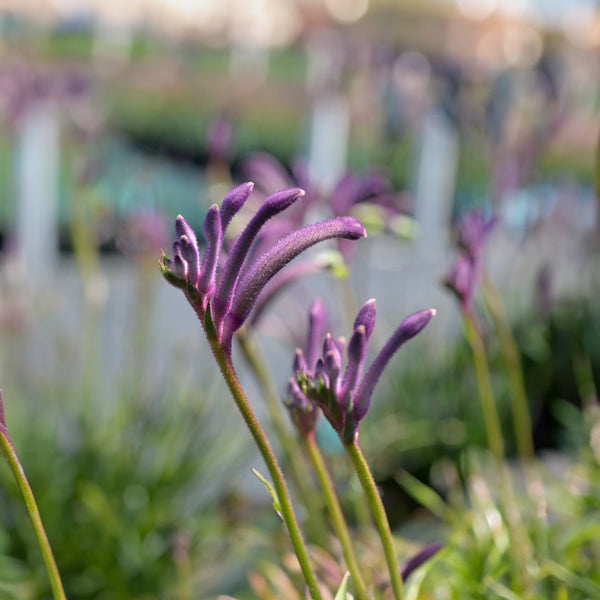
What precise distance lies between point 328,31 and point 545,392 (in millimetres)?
4331

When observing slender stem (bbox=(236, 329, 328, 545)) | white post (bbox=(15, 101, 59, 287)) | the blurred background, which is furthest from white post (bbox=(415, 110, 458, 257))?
slender stem (bbox=(236, 329, 328, 545))

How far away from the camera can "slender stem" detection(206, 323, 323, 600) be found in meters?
0.43

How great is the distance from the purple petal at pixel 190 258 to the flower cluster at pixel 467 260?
37 cm

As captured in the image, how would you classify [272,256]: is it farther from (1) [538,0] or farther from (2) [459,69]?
(1) [538,0]

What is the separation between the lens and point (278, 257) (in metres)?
0.44

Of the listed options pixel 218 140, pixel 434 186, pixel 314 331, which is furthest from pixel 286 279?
pixel 434 186

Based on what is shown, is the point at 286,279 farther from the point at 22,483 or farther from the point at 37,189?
the point at 37,189

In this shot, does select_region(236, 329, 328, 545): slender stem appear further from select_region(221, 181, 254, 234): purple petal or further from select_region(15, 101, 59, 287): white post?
select_region(15, 101, 59, 287): white post

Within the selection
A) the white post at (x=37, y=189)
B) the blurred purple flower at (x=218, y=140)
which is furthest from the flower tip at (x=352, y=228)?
the white post at (x=37, y=189)

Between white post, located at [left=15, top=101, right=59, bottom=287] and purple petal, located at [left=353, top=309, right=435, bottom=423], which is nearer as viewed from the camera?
purple petal, located at [left=353, top=309, right=435, bottom=423]

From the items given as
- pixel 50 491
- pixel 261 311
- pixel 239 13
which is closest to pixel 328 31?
pixel 239 13

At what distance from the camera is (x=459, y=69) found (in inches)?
95.8

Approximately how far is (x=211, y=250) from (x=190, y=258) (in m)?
0.02

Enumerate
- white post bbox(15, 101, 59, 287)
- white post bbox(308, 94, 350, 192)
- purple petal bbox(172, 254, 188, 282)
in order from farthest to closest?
white post bbox(308, 94, 350, 192), white post bbox(15, 101, 59, 287), purple petal bbox(172, 254, 188, 282)
